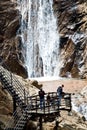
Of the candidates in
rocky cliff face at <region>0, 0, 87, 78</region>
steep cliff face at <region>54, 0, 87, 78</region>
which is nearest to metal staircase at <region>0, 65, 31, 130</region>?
steep cliff face at <region>54, 0, 87, 78</region>

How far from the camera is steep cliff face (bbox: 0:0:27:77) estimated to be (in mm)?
81062

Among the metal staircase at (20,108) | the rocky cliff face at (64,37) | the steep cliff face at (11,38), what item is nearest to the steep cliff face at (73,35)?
the rocky cliff face at (64,37)

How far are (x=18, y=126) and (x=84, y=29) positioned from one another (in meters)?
46.5

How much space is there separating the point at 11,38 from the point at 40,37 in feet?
18.1

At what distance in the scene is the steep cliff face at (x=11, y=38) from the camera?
81.1 metres

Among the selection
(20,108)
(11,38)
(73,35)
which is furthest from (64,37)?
(20,108)

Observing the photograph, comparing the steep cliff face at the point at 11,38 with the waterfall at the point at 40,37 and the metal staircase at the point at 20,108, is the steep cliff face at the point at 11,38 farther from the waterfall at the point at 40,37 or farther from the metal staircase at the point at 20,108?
the metal staircase at the point at 20,108

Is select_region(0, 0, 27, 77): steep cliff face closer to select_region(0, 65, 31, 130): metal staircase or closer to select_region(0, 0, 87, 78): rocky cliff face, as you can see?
select_region(0, 0, 87, 78): rocky cliff face

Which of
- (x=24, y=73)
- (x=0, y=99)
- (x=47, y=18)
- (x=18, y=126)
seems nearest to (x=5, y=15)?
(x=47, y=18)

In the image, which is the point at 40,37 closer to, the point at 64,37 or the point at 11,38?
the point at 64,37

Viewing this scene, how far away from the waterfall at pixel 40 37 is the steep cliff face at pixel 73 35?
1.45m

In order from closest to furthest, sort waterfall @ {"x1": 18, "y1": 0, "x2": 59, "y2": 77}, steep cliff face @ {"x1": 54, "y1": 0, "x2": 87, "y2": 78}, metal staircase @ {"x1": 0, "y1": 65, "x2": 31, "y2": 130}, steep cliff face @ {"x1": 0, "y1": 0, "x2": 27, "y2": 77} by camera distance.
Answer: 1. metal staircase @ {"x1": 0, "y1": 65, "x2": 31, "y2": 130}
2. steep cliff face @ {"x1": 54, "y1": 0, "x2": 87, "y2": 78}
3. waterfall @ {"x1": 18, "y1": 0, "x2": 59, "y2": 77}
4. steep cliff face @ {"x1": 0, "y1": 0, "x2": 27, "y2": 77}

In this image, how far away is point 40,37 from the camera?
8412cm

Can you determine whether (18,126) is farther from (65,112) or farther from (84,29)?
(84,29)
